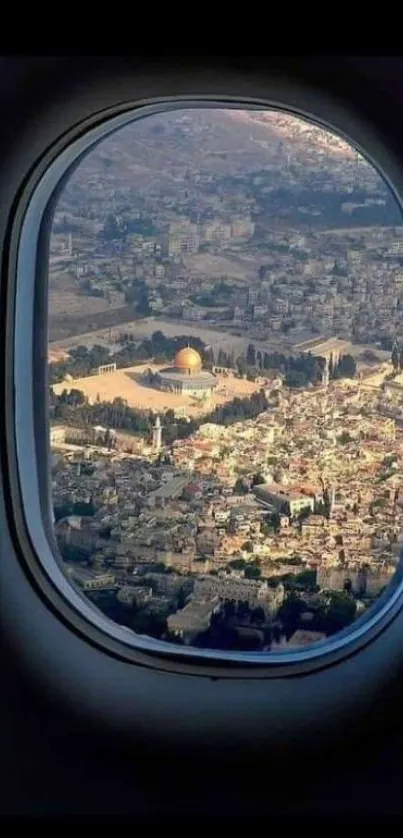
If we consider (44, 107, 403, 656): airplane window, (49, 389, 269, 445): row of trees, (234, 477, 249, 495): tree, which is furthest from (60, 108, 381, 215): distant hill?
(234, 477, 249, 495): tree

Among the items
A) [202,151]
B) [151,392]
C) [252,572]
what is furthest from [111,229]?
[252,572]

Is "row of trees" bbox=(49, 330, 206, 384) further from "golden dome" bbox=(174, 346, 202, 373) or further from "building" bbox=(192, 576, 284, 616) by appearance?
"building" bbox=(192, 576, 284, 616)

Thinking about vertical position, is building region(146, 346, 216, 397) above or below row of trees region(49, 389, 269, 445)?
above

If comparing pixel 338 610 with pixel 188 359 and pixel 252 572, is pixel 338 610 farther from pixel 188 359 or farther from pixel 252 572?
pixel 188 359

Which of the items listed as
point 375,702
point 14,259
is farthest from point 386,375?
point 14,259

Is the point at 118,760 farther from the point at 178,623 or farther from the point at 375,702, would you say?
the point at 375,702

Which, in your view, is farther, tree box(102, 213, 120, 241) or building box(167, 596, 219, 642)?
building box(167, 596, 219, 642)

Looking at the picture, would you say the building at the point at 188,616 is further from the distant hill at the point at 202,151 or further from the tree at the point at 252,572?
the distant hill at the point at 202,151

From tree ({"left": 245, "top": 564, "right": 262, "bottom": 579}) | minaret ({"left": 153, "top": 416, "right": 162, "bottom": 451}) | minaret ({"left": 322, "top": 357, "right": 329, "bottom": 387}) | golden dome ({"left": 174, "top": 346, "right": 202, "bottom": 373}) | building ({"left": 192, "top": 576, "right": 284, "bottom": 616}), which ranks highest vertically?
golden dome ({"left": 174, "top": 346, "right": 202, "bottom": 373})
